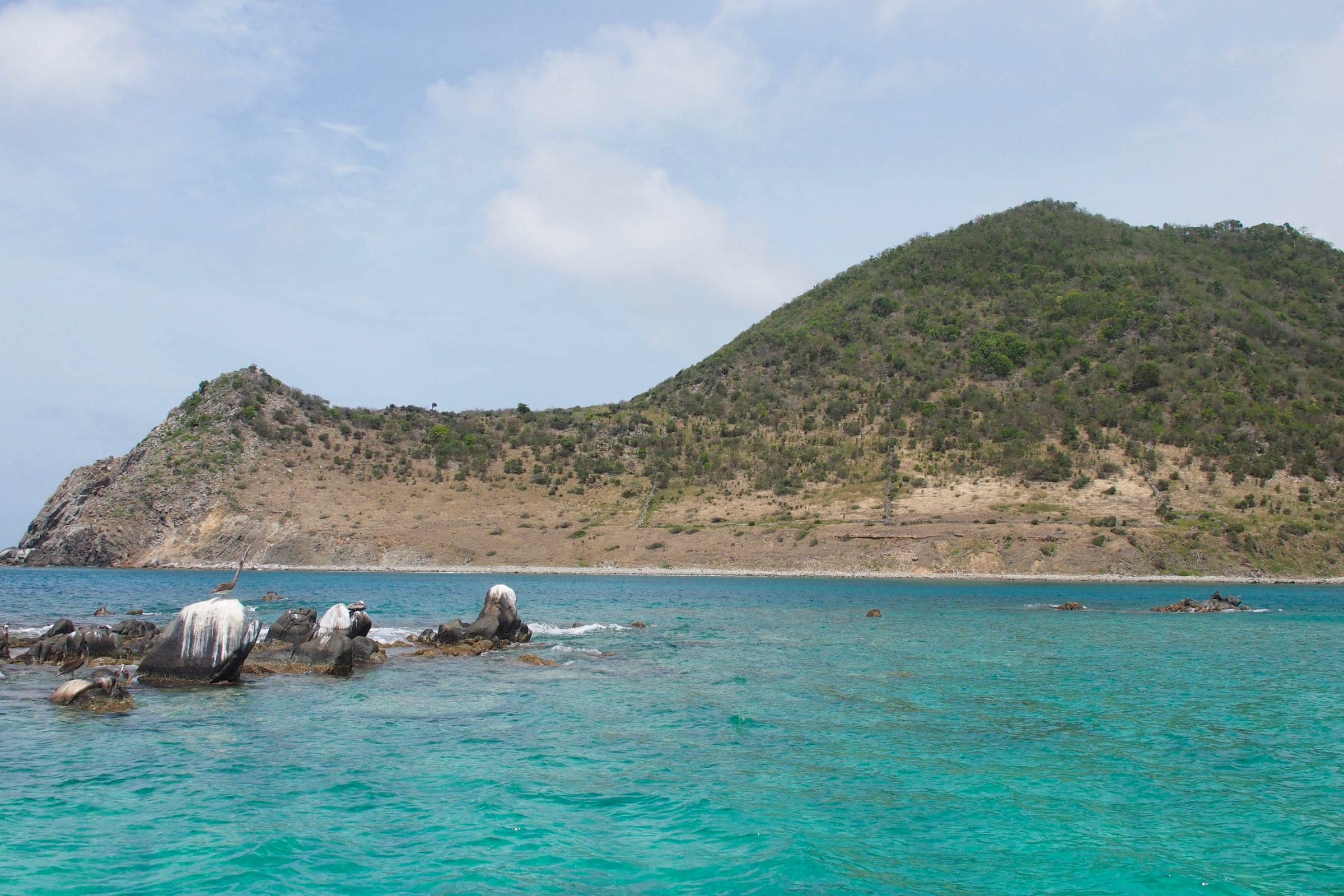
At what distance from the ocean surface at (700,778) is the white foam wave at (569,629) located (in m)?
5.34

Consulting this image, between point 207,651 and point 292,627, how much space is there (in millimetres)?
8715

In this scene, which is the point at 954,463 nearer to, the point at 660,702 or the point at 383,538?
the point at 383,538

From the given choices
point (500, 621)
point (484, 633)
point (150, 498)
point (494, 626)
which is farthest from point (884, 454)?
point (150, 498)

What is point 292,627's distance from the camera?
102 feet

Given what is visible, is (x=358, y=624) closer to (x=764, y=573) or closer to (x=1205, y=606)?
(x=1205, y=606)

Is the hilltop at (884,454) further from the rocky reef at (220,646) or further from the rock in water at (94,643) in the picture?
the rock in water at (94,643)

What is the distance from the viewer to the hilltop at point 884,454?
8262 cm

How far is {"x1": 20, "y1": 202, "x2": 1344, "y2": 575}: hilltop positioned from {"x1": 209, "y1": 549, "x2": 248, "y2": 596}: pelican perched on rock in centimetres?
245

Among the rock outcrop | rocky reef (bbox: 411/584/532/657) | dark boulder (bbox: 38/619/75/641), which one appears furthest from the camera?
rocky reef (bbox: 411/584/532/657)

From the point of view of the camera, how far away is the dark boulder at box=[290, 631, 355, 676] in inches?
996

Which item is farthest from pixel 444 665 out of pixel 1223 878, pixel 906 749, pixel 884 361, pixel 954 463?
pixel 884 361

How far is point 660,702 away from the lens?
70.5ft

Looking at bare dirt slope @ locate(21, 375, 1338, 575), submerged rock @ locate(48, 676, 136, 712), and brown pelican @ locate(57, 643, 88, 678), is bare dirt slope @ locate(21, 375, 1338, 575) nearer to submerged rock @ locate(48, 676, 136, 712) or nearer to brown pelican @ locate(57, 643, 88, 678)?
brown pelican @ locate(57, 643, 88, 678)

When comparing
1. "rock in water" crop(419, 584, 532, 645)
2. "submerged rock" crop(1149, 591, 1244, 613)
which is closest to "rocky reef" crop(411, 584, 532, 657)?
"rock in water" crop(419, 584, 532, 645)
